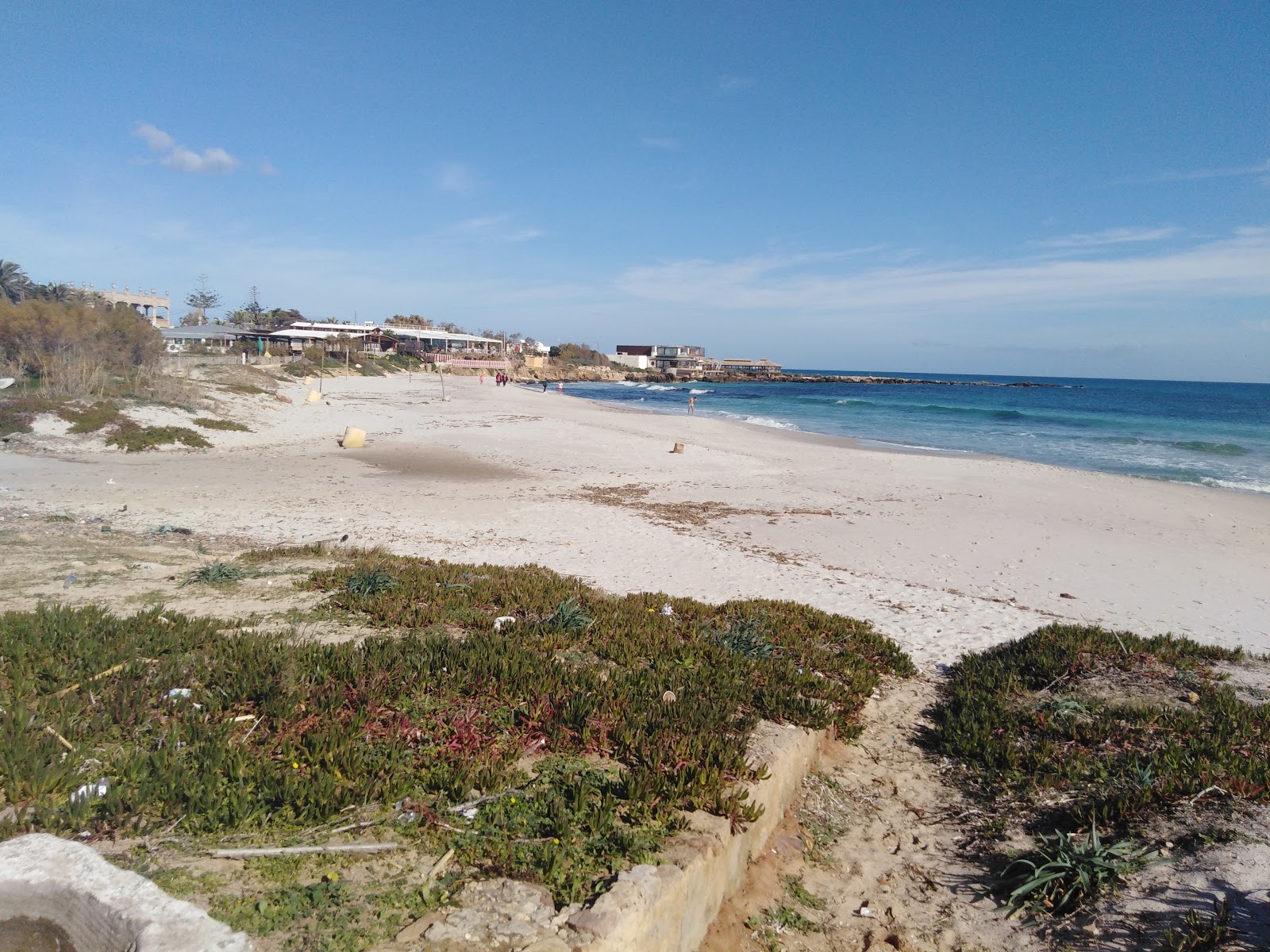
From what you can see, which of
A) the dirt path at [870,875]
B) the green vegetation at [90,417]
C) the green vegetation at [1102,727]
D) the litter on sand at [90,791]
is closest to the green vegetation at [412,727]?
the litter on sand at [90,791]

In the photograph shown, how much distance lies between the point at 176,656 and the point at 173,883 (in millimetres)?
2452

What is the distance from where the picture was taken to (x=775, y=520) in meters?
14.5

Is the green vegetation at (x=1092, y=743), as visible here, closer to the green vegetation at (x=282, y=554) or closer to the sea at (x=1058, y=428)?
the green vegetation at (x=282, y=554)

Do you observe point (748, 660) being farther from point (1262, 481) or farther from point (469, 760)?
point (1262, 481)

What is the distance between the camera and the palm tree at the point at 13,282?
5641 cm

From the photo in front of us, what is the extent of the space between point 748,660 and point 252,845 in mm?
3787

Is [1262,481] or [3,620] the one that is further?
[1262,481]

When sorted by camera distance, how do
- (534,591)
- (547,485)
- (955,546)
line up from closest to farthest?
1. (534,591)
2. (955,546)
3. (547,485)

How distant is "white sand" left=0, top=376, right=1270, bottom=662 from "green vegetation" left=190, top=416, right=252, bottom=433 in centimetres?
73

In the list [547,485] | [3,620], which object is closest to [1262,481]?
[547,485]

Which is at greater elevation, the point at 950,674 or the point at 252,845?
the point at 252,845

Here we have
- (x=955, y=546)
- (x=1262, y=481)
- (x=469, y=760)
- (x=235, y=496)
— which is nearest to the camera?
(x=469, y=760)

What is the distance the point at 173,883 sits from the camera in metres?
2.82

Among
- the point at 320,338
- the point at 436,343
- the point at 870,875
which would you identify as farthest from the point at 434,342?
the point at 870,875
